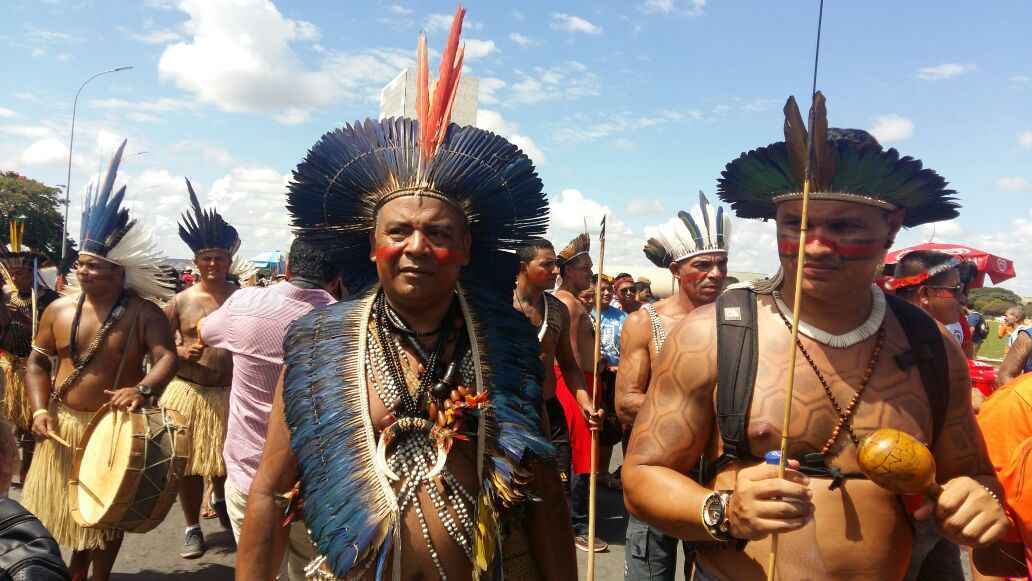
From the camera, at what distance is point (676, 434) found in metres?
2.28

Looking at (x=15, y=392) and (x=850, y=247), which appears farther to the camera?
(x=15, y=392)

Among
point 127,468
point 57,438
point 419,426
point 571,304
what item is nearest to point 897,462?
point 419,426

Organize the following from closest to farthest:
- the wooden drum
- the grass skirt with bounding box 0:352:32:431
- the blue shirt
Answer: the wooden drum < the grass skirt with bounding box 0:352:32:431 < the blue shirt

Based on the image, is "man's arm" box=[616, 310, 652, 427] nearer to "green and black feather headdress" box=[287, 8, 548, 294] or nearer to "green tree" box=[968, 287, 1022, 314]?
"green and black feather headdress" box=[287, 8, 548, 294]

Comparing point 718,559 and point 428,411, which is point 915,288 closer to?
point 718,559

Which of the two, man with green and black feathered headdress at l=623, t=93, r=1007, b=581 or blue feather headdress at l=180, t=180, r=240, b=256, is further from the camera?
blue feather headdress at l=180, t=180, r=240, b=256

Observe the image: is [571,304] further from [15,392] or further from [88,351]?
[15,392]

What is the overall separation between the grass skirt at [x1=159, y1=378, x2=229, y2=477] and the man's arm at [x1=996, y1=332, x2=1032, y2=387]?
646 cm

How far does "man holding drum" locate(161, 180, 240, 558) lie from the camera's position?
575cm

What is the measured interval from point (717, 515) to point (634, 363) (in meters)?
2.57

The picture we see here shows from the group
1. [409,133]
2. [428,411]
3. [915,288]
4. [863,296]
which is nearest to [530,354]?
[428,411]

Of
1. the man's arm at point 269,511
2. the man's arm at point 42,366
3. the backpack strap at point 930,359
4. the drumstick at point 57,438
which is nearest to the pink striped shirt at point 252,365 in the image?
the drumstick at point 57,438

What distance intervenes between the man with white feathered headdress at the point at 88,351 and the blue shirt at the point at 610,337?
171 inches

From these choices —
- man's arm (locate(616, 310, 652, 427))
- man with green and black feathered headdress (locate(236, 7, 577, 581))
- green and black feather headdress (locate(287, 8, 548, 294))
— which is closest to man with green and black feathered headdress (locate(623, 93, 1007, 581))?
man with green and black feathered headdress (locate(236, 7, 577, 581))
